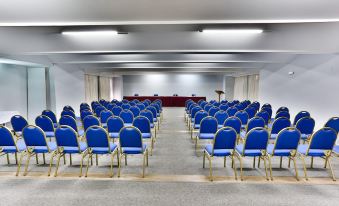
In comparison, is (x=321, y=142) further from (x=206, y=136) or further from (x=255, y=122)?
(x=206, y=136)

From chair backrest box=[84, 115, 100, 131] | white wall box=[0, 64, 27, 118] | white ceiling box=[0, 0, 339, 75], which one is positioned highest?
white ceiling box=[0, 0, 339, 75]

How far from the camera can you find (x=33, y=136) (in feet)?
15.2

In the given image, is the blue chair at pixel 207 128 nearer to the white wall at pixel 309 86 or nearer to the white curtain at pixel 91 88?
the white wall at pixel 309 86

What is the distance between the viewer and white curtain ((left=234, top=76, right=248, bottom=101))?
19.9 m

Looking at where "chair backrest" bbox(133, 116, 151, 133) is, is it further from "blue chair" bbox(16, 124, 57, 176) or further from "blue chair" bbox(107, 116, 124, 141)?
"blue chair" bbox(16, 124, 57, 176)

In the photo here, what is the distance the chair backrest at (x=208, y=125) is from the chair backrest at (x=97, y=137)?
8.88ft

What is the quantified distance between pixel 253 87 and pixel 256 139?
1467 cm

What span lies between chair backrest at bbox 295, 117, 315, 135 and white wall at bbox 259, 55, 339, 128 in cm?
252

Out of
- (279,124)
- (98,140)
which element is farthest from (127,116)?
(279,124)

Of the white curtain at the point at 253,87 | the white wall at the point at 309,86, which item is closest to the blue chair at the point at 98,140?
the white wall at the point at 309,86

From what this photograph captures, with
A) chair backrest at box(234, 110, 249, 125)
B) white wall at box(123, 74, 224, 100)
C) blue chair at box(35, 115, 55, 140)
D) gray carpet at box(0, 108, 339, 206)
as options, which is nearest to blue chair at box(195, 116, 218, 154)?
gray carpet at box(0, 108, 339, 206)

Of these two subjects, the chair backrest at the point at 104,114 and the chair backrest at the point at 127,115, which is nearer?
the chair backrest at the point at 104,114

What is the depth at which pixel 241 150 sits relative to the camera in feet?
15.3

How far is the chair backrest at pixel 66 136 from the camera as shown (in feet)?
14.8
